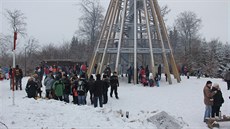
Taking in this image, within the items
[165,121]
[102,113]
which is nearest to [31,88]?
[102,113]

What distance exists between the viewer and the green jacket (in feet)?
49.1

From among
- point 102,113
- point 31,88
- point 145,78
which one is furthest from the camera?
point 145,78

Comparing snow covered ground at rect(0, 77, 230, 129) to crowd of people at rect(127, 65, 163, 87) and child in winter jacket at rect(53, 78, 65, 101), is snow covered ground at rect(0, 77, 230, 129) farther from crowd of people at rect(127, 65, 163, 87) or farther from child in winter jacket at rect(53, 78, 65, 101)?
crowd of people at rect(127, 65, 163, 87)

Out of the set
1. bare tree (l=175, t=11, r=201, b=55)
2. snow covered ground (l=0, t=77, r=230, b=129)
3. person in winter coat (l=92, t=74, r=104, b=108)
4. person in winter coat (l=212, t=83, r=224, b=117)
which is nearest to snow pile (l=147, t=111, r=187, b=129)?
snow covered ground (l=0, t=77, r=230, b=129)

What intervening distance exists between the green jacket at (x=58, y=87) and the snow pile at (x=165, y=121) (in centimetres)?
574

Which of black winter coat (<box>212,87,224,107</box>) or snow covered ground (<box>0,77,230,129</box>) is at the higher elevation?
black winter coat (<box>212,87,224,107</box>)

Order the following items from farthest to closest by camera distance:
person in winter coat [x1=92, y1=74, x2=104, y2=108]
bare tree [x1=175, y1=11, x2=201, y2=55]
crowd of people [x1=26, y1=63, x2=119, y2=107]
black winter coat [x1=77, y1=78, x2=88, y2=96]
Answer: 1. bare tree [x1=175, y1=11, x2=201, y2=55]
2. black winter coat [x1=77, y1=78, x2=88, y2=96]
3. crowd of people [x1=26, y1=63, x2=119, y2=107]
4. person in winter coat [x1=92, y1=74, x2=104, y2=108]

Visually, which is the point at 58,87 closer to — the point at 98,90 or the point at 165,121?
the point at 98,90

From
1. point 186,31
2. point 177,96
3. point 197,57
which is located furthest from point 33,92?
point 186,31

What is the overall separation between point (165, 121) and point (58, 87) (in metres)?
6.40

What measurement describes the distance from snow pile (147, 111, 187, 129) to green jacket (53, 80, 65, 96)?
5737 mm

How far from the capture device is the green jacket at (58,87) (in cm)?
1497

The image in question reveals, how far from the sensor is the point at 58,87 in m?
15.0

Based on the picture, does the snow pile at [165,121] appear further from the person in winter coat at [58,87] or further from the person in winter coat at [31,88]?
the person in winter coat at [31,88]
